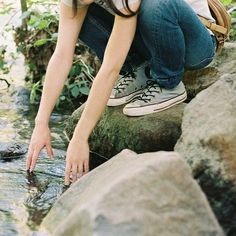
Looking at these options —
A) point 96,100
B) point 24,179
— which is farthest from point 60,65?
point 24,179

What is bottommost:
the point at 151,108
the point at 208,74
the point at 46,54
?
the point at 46,54

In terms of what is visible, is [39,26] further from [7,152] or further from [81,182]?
[81,182]

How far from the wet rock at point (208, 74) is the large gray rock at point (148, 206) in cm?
163

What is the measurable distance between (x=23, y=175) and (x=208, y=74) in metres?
1.33

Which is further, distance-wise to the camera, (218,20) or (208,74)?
(208,74)

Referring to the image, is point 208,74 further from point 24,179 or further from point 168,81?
point 24,179

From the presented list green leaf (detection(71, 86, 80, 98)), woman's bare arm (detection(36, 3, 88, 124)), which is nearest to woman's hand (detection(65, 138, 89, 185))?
woman's bare arm (detection(36, 3, 88, 124))

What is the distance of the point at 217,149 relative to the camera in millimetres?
2088

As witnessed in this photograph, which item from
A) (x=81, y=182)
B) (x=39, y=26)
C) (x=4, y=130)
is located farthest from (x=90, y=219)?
(x=39, y=26)

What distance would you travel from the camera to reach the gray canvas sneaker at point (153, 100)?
2912 mm

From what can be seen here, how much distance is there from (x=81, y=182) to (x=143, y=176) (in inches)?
18.6

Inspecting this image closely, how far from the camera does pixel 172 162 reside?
1885 mm

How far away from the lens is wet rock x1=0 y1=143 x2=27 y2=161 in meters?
3.22

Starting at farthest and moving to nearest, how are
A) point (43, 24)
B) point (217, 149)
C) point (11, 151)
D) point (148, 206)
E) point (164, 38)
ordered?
point (43, 24) → point (11, 151) → point (164, 38) → point (217, 149) → point (148, 206)
